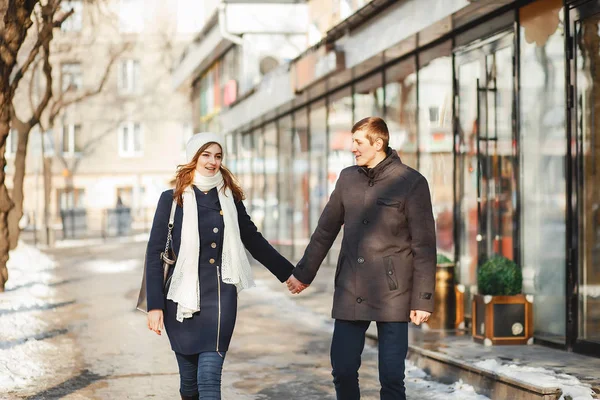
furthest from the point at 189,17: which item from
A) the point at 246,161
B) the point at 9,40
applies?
the point at 9,40

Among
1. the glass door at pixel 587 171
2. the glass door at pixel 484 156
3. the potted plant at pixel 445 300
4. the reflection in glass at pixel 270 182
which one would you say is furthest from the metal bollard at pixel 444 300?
the reflection in glass at pixel 270 182

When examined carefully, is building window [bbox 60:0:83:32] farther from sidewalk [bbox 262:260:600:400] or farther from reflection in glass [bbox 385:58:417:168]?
sidewalk [bbox 262:260:600:400]

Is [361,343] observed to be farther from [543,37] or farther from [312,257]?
[543,37]

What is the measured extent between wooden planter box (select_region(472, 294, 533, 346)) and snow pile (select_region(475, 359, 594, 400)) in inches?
50.6

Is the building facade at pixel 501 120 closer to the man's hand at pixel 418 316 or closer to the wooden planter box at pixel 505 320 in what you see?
the wooden planter box at pixel 505 320

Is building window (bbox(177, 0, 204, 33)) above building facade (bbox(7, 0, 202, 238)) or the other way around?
above

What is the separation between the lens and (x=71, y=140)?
57.1 meters

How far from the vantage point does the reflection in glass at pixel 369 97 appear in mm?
15585

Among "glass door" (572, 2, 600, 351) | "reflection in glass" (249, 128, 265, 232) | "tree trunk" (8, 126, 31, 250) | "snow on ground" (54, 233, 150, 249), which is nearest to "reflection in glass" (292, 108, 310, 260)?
"reflection in glass" (249, 128, 265, 232)

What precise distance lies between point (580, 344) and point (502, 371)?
1677mm

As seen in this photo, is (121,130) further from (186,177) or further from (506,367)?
(186,177)

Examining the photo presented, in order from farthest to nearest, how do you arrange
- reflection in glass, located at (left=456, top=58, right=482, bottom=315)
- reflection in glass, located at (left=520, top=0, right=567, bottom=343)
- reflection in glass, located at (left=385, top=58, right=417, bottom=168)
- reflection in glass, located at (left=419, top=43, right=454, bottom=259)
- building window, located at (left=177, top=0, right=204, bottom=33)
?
building window, located at (left=177, top=0, right=204, bottom=33), reflection in glass, located at (left=385, top=58, right=417, bottom=168), reflection in glass, located at (left=419, top=43, right=454, bottom=259), reflection in glass, located at (left=456, top=58, right=482, bottom=315), reflection in glass, located at (left=520, top=0, right=567, bottom=343)

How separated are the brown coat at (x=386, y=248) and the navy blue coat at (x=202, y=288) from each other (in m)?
0.59

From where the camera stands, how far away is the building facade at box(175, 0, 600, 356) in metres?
9.10
